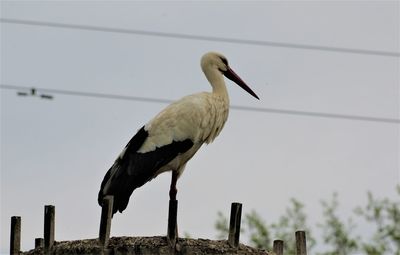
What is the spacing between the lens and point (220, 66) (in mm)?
13383

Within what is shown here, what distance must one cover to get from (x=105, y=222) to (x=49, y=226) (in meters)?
0.55

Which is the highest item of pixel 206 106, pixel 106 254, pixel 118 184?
pixel 206 106

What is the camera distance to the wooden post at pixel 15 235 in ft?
35.3

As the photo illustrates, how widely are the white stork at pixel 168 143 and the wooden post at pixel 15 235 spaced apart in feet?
3.48

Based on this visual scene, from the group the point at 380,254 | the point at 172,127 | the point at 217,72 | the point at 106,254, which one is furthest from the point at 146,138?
the point at 380,254

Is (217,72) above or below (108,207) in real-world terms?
above

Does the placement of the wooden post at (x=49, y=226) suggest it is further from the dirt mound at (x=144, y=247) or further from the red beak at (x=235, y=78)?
the red beak at (x=235, y=78)

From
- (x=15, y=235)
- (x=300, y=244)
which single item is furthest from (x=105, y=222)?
(x=300, y=244)

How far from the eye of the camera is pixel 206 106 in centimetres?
A: 1255

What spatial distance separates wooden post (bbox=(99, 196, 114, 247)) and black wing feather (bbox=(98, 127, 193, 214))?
1254 millimetres

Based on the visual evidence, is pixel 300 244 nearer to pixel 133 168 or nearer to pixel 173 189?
pixel 173 189

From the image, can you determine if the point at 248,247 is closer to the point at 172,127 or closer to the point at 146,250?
the point at 146,250

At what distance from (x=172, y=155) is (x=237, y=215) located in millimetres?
1832

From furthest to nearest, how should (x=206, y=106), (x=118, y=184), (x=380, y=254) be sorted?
(x=380, y=254) → (x=206, y=106) → (x=118, y=184)
